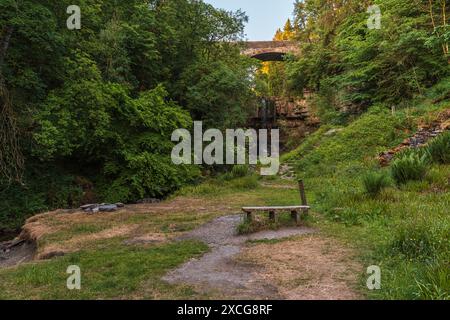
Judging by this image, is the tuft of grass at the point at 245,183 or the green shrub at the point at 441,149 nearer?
the green shrub at the point at 441,149

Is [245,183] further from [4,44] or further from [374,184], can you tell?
[4,44]

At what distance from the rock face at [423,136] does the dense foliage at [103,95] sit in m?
7.43

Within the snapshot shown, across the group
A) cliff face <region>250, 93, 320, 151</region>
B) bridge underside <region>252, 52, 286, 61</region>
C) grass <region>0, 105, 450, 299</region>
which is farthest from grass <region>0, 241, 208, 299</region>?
bridge underside <region>252, 52, 286, 61</region>

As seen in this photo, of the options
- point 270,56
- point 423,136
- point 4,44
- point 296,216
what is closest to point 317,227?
point 296,216

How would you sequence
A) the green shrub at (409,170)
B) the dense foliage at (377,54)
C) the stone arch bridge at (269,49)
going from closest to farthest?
the green shrub at (409,170) < the dense foliage at (377,54) < the stone arch bridge at (269,49)

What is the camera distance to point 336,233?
6980 millimetres

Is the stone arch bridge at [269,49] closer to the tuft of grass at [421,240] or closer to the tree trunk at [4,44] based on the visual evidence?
the tree trunk at [4,44]

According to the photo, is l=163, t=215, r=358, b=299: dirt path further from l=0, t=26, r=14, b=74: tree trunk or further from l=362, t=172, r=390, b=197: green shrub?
l=0, t=26, r=14, b=74: tree trunk

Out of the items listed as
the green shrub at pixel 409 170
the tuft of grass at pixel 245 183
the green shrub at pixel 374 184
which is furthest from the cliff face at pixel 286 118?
the green shrub at pixel 374 184

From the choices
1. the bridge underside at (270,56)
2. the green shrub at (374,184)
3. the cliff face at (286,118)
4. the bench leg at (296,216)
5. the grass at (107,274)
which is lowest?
the grass at (107,274)

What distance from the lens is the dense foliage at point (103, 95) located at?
11312 millimetres

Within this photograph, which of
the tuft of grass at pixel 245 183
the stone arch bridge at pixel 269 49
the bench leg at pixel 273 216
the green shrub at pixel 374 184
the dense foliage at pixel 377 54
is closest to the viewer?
the bench leg at pixel 273 216

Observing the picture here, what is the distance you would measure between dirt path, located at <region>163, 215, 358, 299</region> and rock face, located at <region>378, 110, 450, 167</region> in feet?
22.8
